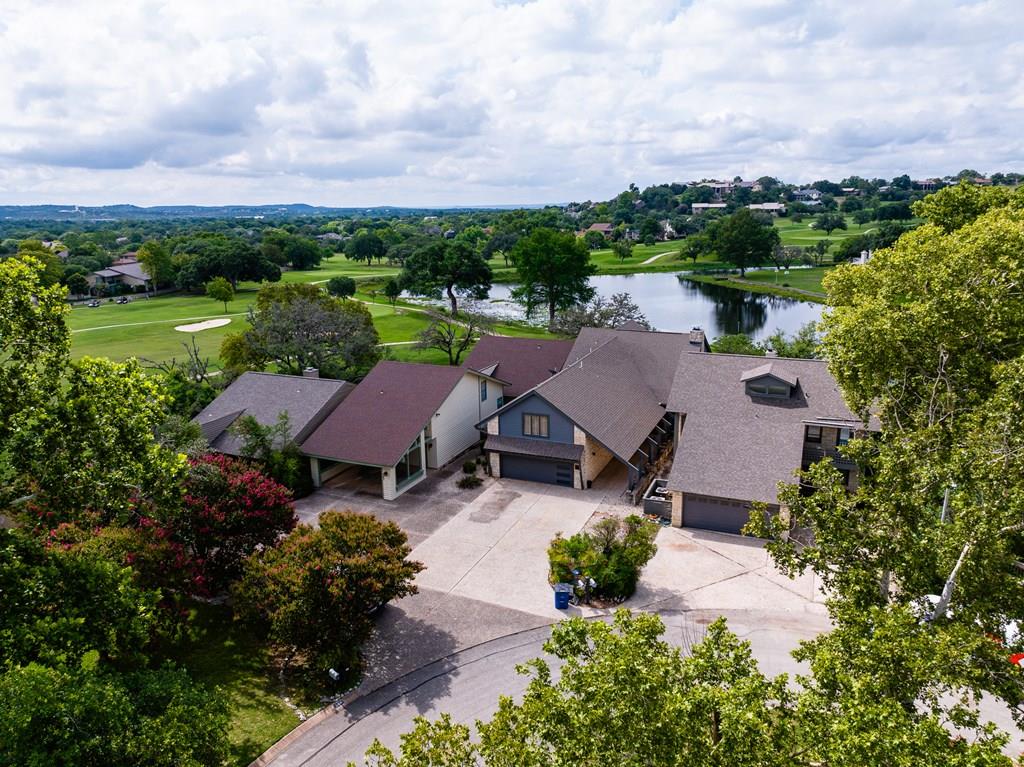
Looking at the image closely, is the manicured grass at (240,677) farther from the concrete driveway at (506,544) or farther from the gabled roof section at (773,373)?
the gabled roof section at (773,373)

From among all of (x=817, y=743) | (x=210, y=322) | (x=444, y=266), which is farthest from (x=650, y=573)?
(x=210, y=322)

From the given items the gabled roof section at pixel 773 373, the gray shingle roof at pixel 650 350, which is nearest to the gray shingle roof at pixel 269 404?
the gray shingle roof at pixel 650 350

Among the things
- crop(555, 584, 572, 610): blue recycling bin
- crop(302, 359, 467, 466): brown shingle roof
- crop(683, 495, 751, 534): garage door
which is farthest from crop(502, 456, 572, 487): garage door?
crop(555, 584, 572, 610): blue recycling bin

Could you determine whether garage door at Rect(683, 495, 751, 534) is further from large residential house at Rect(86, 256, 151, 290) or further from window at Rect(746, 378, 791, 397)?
large residential house at Rect(86, 256, 151, 290)

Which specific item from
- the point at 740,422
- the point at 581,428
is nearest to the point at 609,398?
the point at 581,428

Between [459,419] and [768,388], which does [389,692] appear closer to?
[459,419]
